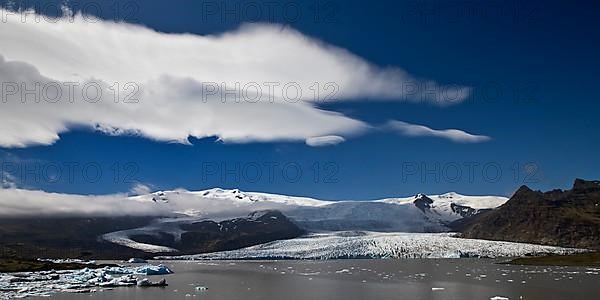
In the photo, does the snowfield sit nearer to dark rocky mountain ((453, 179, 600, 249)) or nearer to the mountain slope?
dark rocky mountain ((453, 179, 600, 249))

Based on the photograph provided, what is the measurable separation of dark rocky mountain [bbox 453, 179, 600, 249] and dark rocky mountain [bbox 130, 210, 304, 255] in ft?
166

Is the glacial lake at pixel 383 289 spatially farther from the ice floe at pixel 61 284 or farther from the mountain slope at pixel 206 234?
the mountain slope at pixel 206 234

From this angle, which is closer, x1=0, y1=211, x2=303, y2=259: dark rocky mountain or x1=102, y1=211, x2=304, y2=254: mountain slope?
x1=0, y1=211, x2=303, y2=259: dark rocky mountain

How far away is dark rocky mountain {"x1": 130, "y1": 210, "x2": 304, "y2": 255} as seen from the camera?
526 ft

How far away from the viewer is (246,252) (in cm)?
10675

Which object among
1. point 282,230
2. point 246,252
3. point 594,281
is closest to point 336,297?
point 594,281

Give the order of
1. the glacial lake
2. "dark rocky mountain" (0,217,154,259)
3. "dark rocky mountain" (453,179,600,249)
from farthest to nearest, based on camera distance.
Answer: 1. "dark rocky mountain" (0,217,154,259)
2. "dark rocky mountain" (453,179,600,249)
3. the glacial lake

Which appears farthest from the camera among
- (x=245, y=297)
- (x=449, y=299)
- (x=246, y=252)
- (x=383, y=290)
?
(x=246, y=252)

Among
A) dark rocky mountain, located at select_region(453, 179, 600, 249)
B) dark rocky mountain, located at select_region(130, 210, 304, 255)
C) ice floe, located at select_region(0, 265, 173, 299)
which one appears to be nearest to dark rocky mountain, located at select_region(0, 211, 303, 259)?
dark rocky mountain, located at select_region(130, 210, 304, 255)

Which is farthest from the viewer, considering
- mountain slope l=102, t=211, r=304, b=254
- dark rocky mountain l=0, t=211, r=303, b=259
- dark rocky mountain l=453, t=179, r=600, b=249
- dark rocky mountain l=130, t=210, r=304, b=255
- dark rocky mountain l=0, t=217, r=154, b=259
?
dark rocky mountain l=130, t=210, r=304, b=255

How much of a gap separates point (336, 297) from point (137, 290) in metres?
14.0

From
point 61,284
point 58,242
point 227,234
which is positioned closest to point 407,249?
point 61,284

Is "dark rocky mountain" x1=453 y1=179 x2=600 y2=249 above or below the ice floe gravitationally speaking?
above

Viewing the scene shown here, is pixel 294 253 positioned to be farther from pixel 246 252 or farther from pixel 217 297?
pixel 217 297
